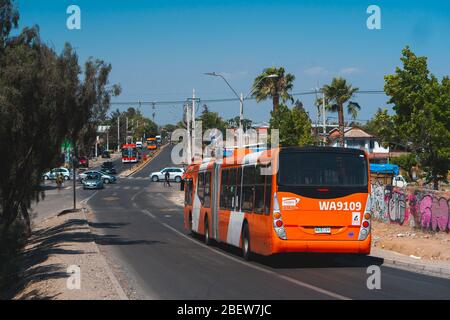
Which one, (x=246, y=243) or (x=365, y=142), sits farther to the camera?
(x=365, y=142)

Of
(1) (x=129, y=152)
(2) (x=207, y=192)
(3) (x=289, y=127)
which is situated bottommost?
(2) (x=207, y=192)

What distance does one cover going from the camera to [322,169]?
17562 mm

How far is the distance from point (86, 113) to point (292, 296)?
20.7 metres

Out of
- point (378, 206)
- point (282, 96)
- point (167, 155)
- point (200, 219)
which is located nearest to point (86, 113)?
point (200, 219)

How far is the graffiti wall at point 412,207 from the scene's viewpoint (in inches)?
1064

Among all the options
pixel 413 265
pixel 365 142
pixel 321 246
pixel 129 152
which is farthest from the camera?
pixel 129 152

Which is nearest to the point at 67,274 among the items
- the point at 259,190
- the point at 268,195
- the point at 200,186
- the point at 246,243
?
the point at 268,195

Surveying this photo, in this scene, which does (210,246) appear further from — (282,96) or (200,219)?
(282,96)

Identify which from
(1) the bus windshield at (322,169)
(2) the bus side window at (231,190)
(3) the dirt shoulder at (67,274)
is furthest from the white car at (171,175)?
(1) the bus windshield at (322,169)

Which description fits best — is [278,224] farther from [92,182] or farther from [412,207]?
[92,182]

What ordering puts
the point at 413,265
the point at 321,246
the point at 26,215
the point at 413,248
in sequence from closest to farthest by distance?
1. the point at 321,246
2. the point at 413,265
3. the point at 413,248
4. the point at 26,215

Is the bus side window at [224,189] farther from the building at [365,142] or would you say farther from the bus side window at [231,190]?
the building at [365,142]

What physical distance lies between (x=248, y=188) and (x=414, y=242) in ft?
24.8

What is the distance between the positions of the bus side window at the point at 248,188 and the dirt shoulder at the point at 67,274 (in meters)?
4.12
